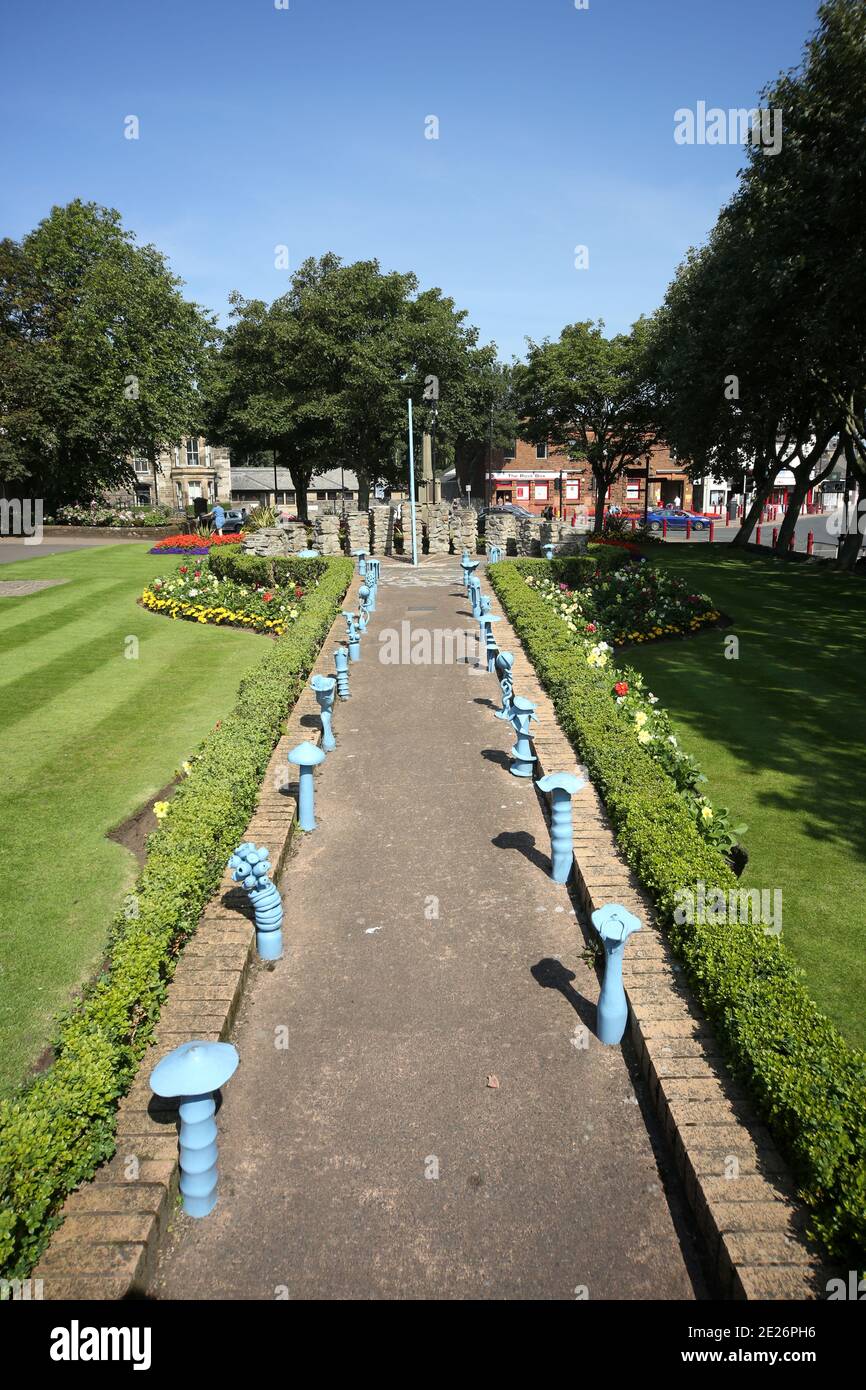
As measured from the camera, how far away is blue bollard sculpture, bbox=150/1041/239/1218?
410cm

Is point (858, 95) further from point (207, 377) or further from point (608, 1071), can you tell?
point (207, 377)

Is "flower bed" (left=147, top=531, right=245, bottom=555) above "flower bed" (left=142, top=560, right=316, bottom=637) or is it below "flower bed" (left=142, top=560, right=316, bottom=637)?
above

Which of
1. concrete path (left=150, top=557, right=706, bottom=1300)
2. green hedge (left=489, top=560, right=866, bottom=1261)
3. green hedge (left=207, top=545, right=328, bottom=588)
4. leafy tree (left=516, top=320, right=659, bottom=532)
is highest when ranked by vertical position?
leafy tree (left=516, top=320, right=659, bottom=532)

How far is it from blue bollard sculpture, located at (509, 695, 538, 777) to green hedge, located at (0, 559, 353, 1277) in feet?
9.49

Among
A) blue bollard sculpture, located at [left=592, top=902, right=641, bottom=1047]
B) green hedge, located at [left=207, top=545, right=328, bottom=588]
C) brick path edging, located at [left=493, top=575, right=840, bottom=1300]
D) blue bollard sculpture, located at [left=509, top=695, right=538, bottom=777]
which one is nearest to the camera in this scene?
brick path edging, located at [left=493, top=575, right=840, bottom=1300]

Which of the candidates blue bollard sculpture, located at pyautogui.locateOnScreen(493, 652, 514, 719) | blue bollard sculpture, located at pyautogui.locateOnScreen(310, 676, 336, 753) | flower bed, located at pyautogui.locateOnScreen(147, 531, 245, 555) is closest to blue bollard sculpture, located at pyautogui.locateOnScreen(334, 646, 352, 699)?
blue bollard sculpture, located at pyautogui.locateOnScreen(310, 676, 336, 753)

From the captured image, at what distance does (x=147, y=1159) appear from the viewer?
14.3 ft

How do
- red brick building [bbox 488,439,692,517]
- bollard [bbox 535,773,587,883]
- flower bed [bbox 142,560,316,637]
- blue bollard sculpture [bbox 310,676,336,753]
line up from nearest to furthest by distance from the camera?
1. bollard [bbox 535,773,587,883]
2. blue bollard sculpture [bbox 310,676,336,753]
3. flower bed [bbox 142,560,316,637]
4. red brick building [bbox 488,439,692,517]

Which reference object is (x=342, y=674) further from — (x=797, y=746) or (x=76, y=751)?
(x=797, y=746)

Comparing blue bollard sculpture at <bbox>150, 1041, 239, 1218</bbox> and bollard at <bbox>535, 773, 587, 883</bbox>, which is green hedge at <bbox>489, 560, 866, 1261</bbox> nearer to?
bollard at <bbox>535, 773, 587, 883</bbox>

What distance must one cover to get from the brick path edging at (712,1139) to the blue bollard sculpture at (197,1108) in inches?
Result: 97.9

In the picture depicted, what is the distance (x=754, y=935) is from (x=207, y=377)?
137 ft

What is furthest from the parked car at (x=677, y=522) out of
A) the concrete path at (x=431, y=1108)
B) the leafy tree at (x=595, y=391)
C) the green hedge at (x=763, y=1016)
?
the concrete path at (x=431, y=1108)

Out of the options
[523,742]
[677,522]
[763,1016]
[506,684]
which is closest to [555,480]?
[677,522]
